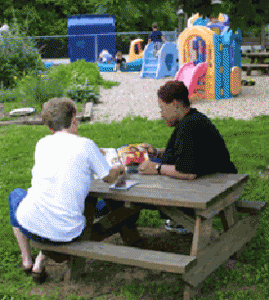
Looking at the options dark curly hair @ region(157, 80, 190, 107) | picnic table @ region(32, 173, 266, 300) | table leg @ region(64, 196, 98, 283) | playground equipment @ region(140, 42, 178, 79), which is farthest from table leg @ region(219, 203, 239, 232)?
playground equipment @ region(140, 42, 178, 79)

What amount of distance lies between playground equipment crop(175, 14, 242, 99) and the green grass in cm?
292

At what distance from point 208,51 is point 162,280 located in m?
9.19

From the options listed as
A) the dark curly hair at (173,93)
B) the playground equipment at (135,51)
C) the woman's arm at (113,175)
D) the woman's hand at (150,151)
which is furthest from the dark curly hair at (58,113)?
the playground equipment at (135,51)

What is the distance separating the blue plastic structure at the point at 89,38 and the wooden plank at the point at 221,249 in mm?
19460

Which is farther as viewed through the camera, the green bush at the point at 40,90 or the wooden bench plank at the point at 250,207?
the green bush at the point at 40,90

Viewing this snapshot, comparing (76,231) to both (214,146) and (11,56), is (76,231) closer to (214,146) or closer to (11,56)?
(214,146)

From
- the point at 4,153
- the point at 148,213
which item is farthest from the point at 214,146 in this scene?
the point at 4,153

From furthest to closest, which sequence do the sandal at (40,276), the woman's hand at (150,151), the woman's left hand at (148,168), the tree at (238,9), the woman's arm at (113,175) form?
the tree at (238,9) < the woman's hand at (150,151) < the woman's left hand at (148,168) < the sandal at (40,276) < the woman's arm at (113,175)

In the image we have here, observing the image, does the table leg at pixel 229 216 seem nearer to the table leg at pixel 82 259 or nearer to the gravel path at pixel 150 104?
the table leg at pixel 82 259

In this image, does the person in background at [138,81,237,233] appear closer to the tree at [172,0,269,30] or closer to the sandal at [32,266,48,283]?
the sandal at [32,266,48,283]

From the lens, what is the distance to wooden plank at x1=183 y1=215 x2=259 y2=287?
10.3 ft

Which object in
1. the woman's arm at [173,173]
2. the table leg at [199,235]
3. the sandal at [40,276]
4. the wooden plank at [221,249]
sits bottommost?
the sandal at [40,276]

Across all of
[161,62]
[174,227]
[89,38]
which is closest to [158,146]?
[174,227]

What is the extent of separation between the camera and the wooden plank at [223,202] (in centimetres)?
311
